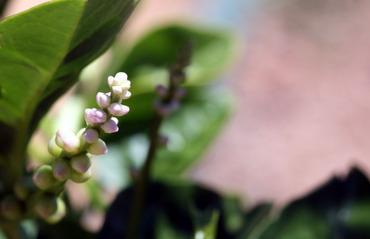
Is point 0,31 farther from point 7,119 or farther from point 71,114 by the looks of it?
point 71,114

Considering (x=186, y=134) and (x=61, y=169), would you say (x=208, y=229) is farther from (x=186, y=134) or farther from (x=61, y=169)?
(x=186, y=134)

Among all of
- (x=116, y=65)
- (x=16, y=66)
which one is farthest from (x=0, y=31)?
(x=116, y=65)

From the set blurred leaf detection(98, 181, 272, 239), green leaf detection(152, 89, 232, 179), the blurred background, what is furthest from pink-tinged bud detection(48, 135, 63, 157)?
the blurred background

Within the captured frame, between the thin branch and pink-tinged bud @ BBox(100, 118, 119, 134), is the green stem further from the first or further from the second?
pink-tinged bud @ BBox(100, 118, 119, 134)

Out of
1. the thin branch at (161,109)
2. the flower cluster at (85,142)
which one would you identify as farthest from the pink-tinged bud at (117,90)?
the thin branch at (161,109)

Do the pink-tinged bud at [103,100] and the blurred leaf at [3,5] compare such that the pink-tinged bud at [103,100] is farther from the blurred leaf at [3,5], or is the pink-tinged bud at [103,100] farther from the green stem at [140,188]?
the blurred leaf at [3,5]

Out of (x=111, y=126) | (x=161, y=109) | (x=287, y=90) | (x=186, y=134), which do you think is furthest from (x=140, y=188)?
(x=287, y=90)

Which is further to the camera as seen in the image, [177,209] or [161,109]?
[177,209]
